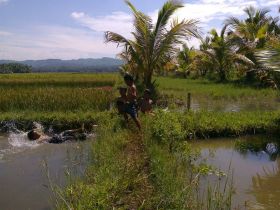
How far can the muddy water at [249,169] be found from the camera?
5.46 m

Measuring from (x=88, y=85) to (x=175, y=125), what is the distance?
531 inches

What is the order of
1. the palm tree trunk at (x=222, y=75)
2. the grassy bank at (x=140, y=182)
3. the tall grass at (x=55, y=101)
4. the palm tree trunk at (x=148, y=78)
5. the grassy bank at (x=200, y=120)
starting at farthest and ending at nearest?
the palm tree trunk at (x=222, y=75) < the palm tree trunk at (x=148, y=78) < the tall grass at (x=55, y=101) < the grassy bank at (x=200, y=120) < the grassy bank at (x=140, y=182)

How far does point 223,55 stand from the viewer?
2403 cm

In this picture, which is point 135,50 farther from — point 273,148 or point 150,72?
point 273,148

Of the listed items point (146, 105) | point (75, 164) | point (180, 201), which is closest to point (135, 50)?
point (146, 105)

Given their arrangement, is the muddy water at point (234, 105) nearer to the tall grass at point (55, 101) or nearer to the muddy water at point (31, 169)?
the tall grass at point (55, 101)

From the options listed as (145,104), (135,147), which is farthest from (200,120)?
(135,147)

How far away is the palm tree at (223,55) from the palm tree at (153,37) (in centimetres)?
720

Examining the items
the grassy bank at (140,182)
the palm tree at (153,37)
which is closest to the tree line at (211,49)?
the palm tree at (153,37)

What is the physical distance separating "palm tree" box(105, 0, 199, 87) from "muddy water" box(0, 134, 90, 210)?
6110mm

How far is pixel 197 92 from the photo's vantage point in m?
18.5

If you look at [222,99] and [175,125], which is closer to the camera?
[175,125]

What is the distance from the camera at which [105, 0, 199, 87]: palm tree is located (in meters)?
14.4

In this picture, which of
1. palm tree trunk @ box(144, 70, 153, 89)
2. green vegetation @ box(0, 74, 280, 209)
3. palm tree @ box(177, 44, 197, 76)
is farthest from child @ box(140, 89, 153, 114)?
palm tree @ box(177, 44, 197, 76)
